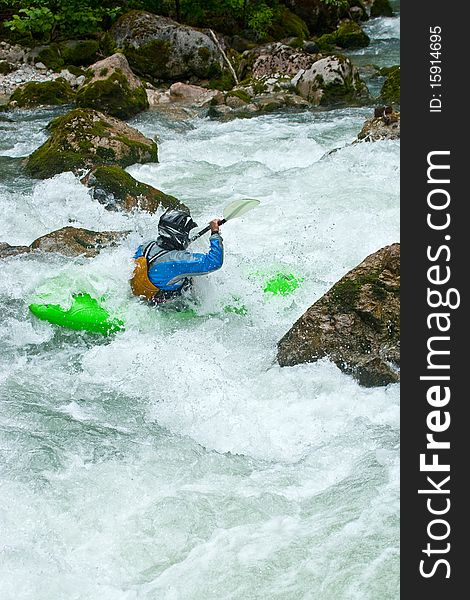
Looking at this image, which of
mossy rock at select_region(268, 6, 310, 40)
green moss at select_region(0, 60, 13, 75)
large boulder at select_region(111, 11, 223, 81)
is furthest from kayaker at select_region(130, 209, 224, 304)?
mossy rock at select_region(268, 6, 310, 40)

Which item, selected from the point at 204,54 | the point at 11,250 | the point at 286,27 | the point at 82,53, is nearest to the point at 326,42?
the point at 286,27

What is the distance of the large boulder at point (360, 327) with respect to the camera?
225 inches

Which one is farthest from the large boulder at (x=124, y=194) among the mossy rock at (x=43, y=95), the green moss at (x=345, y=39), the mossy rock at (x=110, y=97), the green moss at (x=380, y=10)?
the green moss at (x=380, y=10)

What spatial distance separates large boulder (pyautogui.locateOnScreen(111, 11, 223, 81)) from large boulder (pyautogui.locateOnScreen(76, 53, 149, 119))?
2.51 metres

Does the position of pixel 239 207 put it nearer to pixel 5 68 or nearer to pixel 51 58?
pixel 5 68

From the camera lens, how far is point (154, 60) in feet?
53.7

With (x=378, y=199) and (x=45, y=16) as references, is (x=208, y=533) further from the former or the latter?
(x=45, y=16)

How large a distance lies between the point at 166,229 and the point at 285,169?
4.61m

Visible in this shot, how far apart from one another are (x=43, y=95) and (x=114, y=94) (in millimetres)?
1628

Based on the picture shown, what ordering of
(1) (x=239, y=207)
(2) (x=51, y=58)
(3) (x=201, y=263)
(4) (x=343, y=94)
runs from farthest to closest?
(2) (x=51, y=58) → (4) (x=343, y=94) → (1) (x=239, y=207) → (3) (x=201, y=263)

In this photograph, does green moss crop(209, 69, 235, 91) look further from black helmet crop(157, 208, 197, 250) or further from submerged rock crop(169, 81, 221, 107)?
black helmet crop(157, 208, 197, 250)

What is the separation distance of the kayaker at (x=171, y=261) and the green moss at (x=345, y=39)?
13.7 meters

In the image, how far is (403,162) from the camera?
11.9ft

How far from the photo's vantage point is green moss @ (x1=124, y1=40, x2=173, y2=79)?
16375mm
